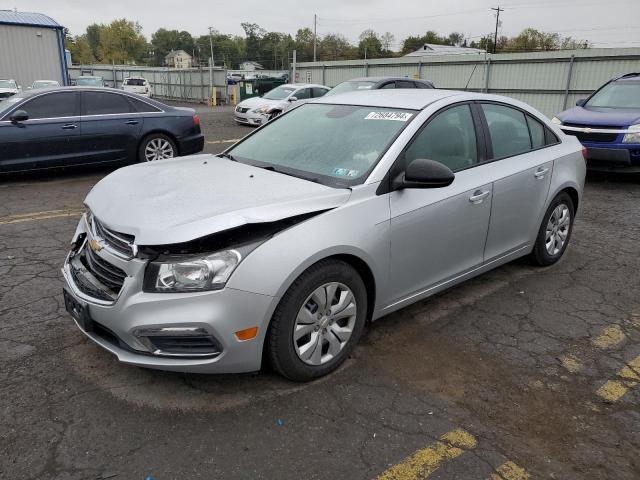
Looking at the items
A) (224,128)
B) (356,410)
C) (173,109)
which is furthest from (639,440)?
(224,128)

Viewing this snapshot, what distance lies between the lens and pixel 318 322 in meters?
2.98

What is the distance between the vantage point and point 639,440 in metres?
2.68

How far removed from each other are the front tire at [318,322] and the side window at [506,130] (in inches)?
71.7

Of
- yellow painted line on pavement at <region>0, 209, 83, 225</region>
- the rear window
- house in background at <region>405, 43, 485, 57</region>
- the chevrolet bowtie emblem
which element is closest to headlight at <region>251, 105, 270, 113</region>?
yellow painted line on pavement at <region>0, 209, 83, 225</region>

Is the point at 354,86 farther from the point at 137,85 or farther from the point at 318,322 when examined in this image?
the point at 137,85

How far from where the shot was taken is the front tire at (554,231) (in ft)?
15.5

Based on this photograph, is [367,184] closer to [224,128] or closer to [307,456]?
[307,456]


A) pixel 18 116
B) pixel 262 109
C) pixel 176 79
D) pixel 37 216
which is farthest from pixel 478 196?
pixel 176 79

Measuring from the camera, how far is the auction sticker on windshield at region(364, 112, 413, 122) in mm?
3637

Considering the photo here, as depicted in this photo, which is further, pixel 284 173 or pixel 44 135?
pixel 44 135

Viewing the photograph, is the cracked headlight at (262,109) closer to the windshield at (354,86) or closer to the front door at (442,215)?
the windshield at (354,86)

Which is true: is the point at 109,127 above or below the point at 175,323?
above

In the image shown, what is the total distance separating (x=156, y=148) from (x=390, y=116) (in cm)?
625

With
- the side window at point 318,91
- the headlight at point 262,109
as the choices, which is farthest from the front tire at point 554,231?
the side window at point 318,91
